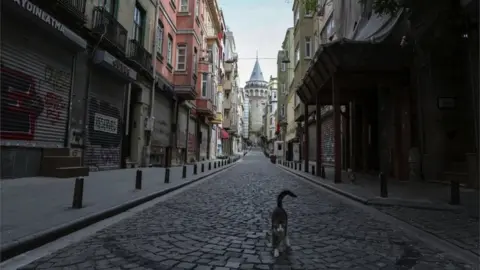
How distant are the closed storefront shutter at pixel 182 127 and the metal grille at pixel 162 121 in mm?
1965

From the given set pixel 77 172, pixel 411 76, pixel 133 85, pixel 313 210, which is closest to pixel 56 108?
pixel 77 172

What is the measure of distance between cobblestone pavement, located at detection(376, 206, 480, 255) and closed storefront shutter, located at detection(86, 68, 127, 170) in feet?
37.4

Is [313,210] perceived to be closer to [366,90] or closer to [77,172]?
[77,172]

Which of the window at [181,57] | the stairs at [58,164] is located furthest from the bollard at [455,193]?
the window at [181,57]

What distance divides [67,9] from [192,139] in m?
21.2

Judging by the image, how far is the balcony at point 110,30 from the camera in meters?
13.8

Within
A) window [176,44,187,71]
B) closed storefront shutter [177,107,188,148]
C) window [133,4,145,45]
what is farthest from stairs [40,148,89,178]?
window [176,44,187,71]

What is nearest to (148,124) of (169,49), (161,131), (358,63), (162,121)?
(161,131)

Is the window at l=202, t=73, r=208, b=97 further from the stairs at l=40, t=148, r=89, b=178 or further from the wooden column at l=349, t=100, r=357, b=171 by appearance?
the stairs at l=40, t=148, r=89, b=178

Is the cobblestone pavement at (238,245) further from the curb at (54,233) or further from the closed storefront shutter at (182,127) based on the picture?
the closed storefront shutter at (182,127)

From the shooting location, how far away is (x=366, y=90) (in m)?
17.4

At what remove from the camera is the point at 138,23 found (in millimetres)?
19156

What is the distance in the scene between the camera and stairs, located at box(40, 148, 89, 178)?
10.8 metres

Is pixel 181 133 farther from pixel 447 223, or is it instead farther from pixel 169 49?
pixel 447 223
